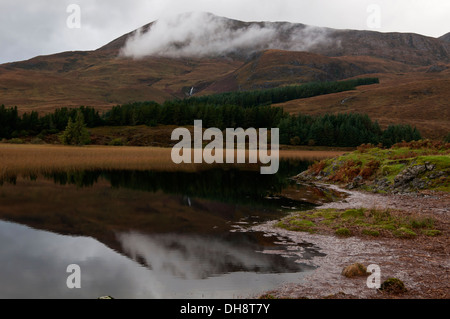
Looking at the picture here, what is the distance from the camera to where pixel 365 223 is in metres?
20.9

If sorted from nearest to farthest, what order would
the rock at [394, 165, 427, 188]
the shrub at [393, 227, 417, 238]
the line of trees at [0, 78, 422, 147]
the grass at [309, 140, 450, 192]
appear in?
1. the shrub at [393, 227, 417, 238]
2. the grass at [309, 140, 450, 192]
3. the rock at [394, 165, 427, 188]
4. the line of trees at [0, 78, 422, 147]

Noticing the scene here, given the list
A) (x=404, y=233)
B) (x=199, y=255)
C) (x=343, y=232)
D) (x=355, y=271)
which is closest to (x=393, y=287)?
(x=355, y=271)

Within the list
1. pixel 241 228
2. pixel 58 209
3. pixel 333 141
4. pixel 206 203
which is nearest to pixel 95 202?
pixel 58 209

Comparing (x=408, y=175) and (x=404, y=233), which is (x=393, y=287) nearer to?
(x=404, y=233)

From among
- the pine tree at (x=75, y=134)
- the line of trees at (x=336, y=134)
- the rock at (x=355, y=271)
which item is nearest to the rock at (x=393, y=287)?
the rock at (x=355, y=271)

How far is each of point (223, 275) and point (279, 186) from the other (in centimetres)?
2969

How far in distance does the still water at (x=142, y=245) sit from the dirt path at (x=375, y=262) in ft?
2.77

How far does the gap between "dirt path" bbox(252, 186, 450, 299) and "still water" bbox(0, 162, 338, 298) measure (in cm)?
85

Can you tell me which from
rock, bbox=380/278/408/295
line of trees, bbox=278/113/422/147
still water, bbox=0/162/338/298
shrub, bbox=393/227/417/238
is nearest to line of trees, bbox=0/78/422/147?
line of trees, bbox=278/113/422/147

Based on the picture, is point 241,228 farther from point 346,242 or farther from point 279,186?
point 279,186

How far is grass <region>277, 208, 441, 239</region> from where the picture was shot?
747 inches

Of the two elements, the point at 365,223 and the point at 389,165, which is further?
the point at 389,165

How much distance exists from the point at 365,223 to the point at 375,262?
7.04 metres

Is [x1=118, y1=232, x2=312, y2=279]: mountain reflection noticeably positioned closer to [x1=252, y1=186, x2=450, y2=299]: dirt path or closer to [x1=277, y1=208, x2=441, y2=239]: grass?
[x1=252, y1=186, x2=450, y2=299]: dirt path
